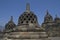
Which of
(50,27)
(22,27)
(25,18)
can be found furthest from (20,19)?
(50,27)

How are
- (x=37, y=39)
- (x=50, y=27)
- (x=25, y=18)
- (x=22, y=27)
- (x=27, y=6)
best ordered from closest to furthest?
(x=37, y=39) < (x=22, y=27) < (x=25, y=18) < (x=27, y=6) < (x=50, y=27)

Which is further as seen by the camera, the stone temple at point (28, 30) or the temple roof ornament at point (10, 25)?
the temple roof ornament at point (10, 25)

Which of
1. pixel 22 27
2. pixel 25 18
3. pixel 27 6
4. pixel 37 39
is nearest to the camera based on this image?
pixel 37 39

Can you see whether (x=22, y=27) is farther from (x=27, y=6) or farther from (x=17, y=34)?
(x=27, y=6)

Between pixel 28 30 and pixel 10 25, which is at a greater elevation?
pixel 10 25

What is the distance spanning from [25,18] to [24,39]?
5.16 m

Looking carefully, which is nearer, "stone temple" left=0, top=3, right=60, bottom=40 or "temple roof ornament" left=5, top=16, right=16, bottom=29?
"stone temple" left=0, top=3, right=60, bottom=40

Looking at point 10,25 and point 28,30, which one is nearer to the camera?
point 28,30

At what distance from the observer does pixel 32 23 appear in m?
27.8

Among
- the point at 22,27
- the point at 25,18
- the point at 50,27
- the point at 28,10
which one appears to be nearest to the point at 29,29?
the point at 22,27

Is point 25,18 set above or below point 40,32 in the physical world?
above

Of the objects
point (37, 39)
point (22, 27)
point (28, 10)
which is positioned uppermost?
point (28, 10)

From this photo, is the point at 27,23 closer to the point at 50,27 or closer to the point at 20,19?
the point at 20,19

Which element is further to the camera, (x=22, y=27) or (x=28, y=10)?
(x=28, y=10)
